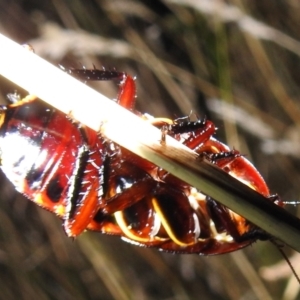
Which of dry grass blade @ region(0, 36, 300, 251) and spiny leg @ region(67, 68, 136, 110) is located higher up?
spiny leg @ region(67, 68, 136, 110)

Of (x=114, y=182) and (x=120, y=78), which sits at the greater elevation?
(x=120, y=78)

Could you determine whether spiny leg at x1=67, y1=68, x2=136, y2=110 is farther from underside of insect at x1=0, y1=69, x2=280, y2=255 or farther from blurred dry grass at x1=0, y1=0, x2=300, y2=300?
blurred dry grass at x1=0, y1=0, x2=300, y2=300

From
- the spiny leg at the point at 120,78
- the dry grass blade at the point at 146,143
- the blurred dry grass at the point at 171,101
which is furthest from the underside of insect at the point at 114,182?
the blurred dry grass at the point at 171,101

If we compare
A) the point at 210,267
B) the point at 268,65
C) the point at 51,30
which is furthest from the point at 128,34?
the point at 210,267

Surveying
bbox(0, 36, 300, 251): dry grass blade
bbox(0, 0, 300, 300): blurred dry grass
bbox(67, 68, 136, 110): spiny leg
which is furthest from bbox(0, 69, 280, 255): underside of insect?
bbox(0, 0, 300, 300): blurred dry grass

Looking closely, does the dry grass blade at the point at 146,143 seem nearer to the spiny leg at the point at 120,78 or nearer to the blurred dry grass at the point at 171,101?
the spiny leg at the point at 120,78

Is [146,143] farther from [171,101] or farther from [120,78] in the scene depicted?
[171,101]

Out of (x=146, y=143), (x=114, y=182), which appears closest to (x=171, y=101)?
(x=114, y=182)
